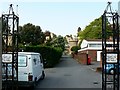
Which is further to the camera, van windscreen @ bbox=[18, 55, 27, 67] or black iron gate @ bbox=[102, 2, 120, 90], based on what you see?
van windscreen @ bbox=[18, 55, 27, 67]

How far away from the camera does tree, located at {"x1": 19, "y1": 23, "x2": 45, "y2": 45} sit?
2463 inches

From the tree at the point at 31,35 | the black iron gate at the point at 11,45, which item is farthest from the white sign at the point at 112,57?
the tree at the point at 31,35

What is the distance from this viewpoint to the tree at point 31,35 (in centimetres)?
6256

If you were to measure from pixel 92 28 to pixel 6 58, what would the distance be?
79.5 meters

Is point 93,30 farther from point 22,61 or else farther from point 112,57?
point 112,57

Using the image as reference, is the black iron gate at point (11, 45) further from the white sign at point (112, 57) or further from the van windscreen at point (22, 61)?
the white sign at point (112, 57)

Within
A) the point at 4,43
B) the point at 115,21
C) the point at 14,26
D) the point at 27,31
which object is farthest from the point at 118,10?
the point at 27,31

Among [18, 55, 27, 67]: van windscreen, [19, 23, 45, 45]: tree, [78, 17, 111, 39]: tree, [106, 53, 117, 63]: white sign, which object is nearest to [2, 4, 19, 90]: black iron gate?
[18, 55, 27, 67]: van windscreen

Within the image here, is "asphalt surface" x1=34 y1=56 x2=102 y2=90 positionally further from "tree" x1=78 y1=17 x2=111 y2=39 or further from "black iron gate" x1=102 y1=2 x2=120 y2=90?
"tree" x1=78 y1=17 x2=111 y2=39

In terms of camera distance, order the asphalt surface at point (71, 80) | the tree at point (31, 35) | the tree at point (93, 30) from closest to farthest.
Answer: the asphalt surface at point (71, 80)
the tree at point (31, 35)
the tree at point (93, 30)

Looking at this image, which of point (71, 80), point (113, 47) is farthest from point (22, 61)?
point (71, 80)

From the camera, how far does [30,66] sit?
1467 centimetres

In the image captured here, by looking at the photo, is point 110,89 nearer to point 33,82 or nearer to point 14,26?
point 33,82

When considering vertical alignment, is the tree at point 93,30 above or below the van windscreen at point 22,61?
above
